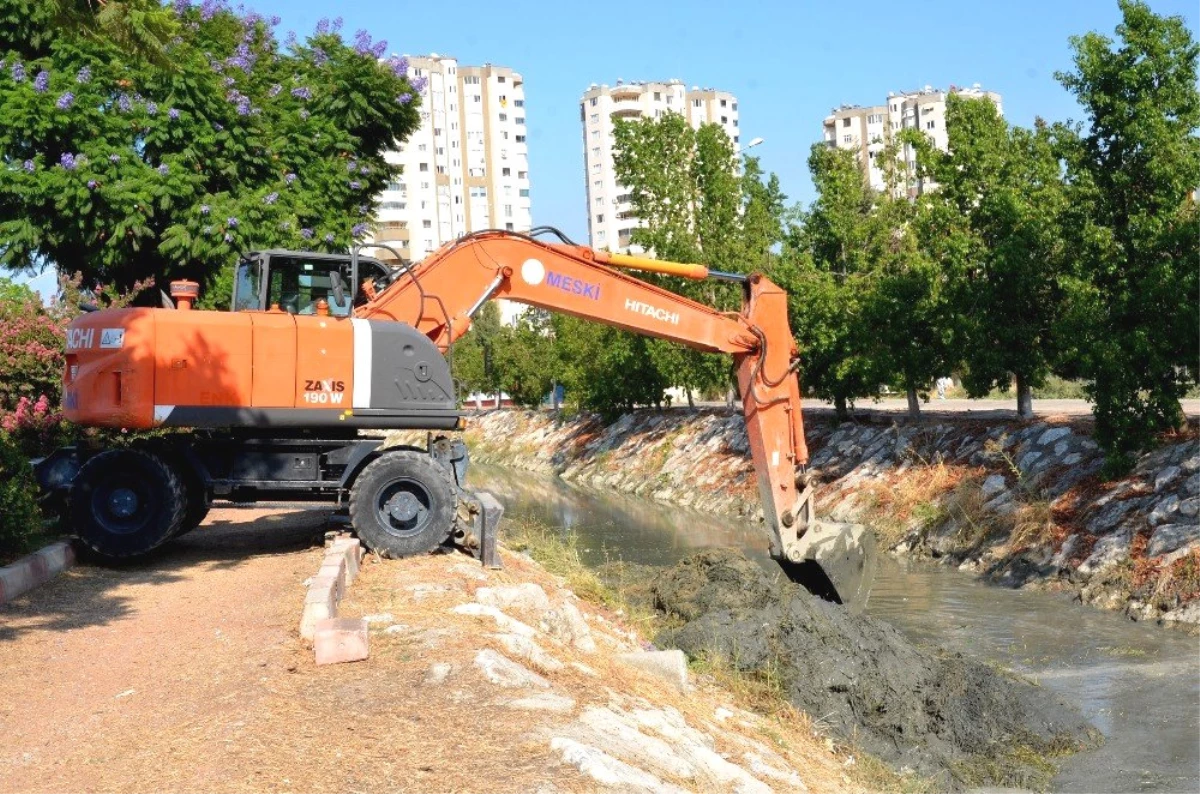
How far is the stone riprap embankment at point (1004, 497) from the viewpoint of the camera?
1800cm

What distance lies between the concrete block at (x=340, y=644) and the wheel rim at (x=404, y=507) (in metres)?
4.48

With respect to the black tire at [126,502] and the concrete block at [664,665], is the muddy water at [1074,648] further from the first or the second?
the black tire at [126,502]

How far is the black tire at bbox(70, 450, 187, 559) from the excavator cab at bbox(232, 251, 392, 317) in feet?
7.21

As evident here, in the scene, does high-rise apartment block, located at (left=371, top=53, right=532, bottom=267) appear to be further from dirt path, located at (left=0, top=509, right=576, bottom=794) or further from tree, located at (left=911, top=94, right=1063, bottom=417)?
dirt path, located at (left=0, top=509, right=576, bottom=794)

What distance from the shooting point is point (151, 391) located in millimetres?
12836

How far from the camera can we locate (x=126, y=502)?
43.3 ft

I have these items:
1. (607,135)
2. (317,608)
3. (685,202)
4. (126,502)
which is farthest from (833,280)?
(607,135)

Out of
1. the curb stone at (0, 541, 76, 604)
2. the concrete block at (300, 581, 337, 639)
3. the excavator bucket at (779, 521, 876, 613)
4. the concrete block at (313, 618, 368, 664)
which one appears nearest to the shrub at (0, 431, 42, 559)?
the curb stone at (0, 541, 76, 604)

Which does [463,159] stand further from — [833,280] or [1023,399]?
[1023,399]

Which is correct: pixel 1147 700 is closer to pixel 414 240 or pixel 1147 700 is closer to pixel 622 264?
pixel 622 264

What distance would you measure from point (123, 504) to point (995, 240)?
19.0 metres

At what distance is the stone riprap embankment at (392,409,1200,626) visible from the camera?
18000 mm

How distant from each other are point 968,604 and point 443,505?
344 inches

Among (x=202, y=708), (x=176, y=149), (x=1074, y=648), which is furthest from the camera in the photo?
(x=176, y=149)
